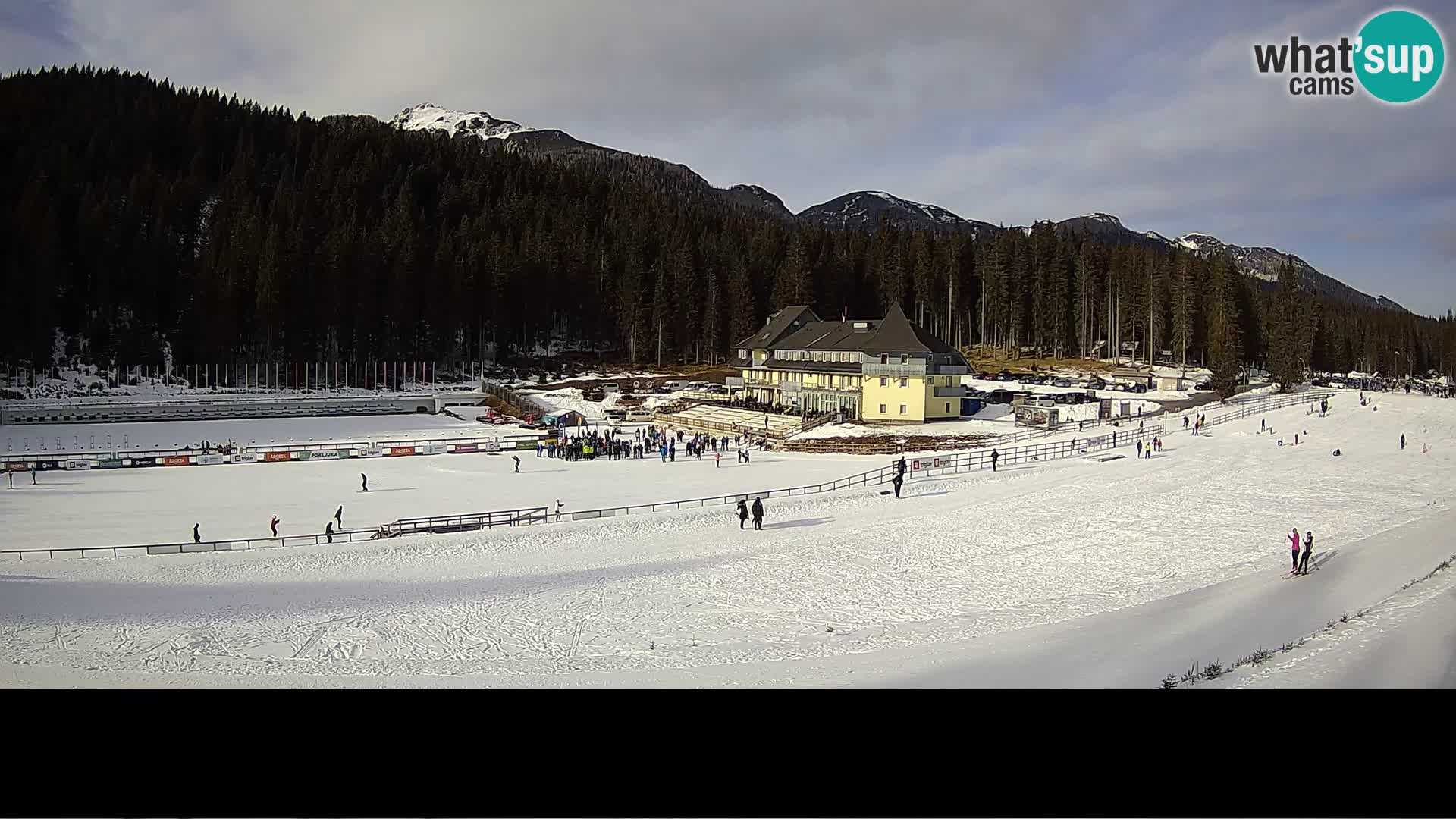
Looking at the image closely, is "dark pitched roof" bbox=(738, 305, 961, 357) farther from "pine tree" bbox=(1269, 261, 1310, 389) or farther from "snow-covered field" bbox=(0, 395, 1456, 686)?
"pine tree" bbox=(1269, 261, 1310, 389)

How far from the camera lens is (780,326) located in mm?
65188

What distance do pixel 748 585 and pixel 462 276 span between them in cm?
7004

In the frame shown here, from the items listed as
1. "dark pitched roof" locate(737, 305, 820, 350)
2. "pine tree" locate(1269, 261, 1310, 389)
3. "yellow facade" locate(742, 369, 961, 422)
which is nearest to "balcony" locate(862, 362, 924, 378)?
"yellow facade" locate(742, 369, 961, 422)

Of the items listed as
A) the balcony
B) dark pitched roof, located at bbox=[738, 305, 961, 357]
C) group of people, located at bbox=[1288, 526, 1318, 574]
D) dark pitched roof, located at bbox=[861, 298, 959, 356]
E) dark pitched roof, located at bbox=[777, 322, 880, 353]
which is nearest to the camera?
group of people, located at bbox=[1288, 526, 1318, 574]

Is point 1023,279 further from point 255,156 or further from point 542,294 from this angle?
point 255,156

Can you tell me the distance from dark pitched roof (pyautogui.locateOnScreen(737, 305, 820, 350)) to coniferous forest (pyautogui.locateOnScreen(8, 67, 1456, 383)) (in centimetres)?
1349

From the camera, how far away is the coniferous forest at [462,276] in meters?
70.8

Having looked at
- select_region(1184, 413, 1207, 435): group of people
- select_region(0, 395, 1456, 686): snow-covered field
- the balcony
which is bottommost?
select_region(0, 395, 1456, 686): snow-covered field

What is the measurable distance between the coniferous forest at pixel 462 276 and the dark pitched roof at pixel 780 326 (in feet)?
44.2

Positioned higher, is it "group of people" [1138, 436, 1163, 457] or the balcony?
the balcony

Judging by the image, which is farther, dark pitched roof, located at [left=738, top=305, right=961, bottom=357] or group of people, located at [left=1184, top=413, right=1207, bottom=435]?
dark pitched roof, located at [left=738, top=305, right=961, bottom=357]

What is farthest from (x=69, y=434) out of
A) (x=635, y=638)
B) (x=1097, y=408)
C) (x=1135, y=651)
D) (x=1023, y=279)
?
(x=1023, y=279)

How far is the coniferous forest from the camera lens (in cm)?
7080

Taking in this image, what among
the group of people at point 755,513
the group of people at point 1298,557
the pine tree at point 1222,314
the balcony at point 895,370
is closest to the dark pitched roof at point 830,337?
the balcony at point 895,370
